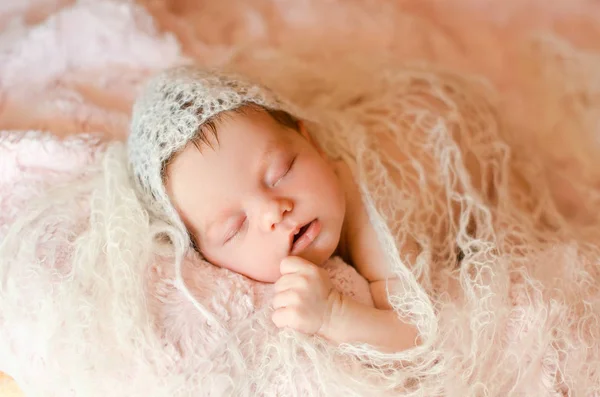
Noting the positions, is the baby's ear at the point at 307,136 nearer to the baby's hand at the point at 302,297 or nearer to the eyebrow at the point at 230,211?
the eyebrow at the point at 230,211

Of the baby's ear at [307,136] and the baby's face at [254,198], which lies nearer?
the baby's face at [254,198]

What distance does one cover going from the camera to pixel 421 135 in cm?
120

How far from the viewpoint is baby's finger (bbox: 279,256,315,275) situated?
98 centimetres

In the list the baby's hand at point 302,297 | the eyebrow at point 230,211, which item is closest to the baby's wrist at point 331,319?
the baby's hand at point 302,297

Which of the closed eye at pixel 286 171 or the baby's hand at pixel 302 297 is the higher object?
the closed eye at pixel 286 171

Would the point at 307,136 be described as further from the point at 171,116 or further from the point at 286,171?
the point at 171,116

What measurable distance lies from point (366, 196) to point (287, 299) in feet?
0.84

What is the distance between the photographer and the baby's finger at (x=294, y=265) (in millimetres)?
983

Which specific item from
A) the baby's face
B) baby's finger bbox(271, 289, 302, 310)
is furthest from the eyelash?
baby's finger bbox(271, 289, 302, 310)

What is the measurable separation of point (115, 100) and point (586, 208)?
1.00m

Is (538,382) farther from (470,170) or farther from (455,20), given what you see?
(455,20)

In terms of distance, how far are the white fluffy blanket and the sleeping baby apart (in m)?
0.04

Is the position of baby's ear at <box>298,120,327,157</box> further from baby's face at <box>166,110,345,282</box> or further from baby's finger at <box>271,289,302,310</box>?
baby's finger at <box>271,289,302,310</box>

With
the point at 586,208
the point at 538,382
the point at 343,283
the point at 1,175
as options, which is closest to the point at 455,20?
the point at 586,208
